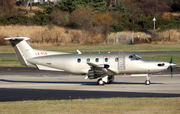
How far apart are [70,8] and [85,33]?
58.1 feet

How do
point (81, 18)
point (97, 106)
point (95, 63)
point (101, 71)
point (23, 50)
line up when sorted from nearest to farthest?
point (97, 106) < point (101, 71) < point (95, 63) < point (23, 50) < point (81, 18)

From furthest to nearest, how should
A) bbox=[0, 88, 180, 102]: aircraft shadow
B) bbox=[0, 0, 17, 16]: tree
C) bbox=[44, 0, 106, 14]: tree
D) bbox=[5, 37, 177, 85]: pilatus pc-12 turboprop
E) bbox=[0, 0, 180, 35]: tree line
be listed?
bbox=[0, 0, 17, 16]: tree
bbox=[44, 0, 106, 14]: tree
bbox=[0, 0, 180, 35]: tree line
bbox=[5, 37, 177, 85]: pilatus pc-12 turboprop
bbox=[0, 88, 180, 102]: aircraft shadow

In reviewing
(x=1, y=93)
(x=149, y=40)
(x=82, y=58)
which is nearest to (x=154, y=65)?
(x=82, y=58)

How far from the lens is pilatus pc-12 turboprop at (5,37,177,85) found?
18.9 m

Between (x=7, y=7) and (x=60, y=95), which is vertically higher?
(x=7, y=7)

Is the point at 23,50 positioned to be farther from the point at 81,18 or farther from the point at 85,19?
the point at 81,18

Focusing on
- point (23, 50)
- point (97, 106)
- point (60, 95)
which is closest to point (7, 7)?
point (23, 50)

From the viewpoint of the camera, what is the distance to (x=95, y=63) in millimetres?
19219

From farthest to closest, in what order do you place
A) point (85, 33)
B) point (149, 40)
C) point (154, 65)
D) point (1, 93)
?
1. point (85, 33)
2. point (149, 40)
3. point (154, 65)
4. point (1, 93)

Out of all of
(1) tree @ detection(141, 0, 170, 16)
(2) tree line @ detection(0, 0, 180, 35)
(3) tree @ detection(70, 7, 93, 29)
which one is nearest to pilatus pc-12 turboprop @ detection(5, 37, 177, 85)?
(2) tree line @ detection(0, 0, 180, 35)

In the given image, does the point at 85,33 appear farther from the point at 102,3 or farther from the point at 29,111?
the point at 29,111

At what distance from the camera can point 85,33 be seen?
66.0 metres

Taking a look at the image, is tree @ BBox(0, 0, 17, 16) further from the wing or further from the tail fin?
the wing

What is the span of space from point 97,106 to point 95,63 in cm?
753
